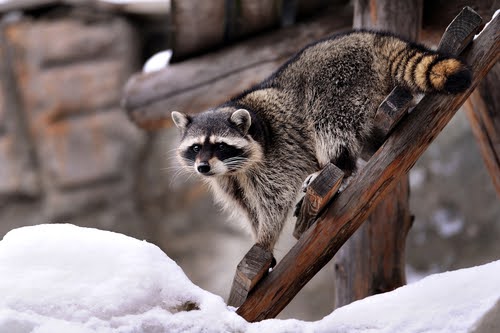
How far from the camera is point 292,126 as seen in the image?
273 cm

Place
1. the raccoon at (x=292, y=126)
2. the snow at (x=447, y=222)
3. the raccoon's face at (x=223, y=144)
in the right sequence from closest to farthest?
the raccoon at (x=292, y=126) < the raccoon's face at (x=223, y=144) < the snow at (x=447, y=222)

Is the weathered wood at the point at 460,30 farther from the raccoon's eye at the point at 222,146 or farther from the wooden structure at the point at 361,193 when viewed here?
the raccoon's eye at the point at 222,146

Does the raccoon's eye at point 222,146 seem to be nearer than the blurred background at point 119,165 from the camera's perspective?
Yes

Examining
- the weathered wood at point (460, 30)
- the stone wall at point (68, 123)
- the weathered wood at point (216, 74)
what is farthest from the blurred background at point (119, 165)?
the weathered wood at point (460, 30)

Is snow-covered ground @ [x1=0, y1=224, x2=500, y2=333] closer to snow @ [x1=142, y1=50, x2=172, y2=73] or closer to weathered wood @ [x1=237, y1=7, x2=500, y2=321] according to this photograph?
weathered wood @ [x1=237, y1=7, x2=500, y2=321]

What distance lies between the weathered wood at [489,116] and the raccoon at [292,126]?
58 centimetres

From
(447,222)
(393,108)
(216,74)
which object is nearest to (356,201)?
(393,108)

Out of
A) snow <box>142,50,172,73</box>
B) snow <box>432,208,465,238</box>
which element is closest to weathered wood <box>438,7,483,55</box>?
snow <box>142,50,172,73</box>

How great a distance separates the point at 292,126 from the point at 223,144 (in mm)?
264

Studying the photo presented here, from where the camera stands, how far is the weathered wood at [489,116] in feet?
9.58

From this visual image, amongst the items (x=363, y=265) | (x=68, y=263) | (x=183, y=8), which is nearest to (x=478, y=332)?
(x=68, y=263)

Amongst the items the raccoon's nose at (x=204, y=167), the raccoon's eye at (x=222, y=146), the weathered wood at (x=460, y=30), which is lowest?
the raccoon's nose at (x=204, y=167)

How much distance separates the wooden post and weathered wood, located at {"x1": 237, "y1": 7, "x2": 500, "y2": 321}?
2.05 ft

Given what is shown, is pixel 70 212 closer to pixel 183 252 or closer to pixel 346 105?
pixel 183 252
